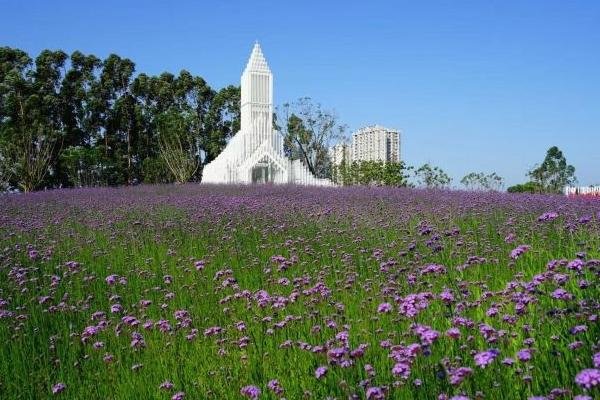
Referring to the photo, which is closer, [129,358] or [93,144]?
[129,358]

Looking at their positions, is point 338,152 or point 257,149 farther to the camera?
point 338,152

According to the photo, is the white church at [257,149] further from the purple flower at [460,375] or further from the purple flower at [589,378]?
the purple flower at [589,378]

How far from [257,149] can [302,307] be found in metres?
27.0

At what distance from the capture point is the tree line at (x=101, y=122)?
112 ft

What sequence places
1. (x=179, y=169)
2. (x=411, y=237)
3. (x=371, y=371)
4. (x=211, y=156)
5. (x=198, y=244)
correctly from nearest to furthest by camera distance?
(x=371, y=371) < (x=411, y=237) < (x=198, y=244) < (x=179, y=169) < (x=211, y=156)

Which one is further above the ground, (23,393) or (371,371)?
(371,371)

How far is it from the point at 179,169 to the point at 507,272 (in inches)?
1343

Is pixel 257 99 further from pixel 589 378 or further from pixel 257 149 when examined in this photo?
pixel 589 378

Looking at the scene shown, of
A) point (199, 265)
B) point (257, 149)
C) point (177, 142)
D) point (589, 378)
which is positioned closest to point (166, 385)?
point (199, 265)

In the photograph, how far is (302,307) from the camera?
4.86 metres

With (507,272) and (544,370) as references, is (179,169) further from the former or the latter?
(544,370)

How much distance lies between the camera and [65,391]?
415 centimetres

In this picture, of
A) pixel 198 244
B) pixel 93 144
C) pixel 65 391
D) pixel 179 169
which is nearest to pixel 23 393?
pixel 65 391

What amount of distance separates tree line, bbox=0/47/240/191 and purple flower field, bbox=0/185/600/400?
83.7 ft
